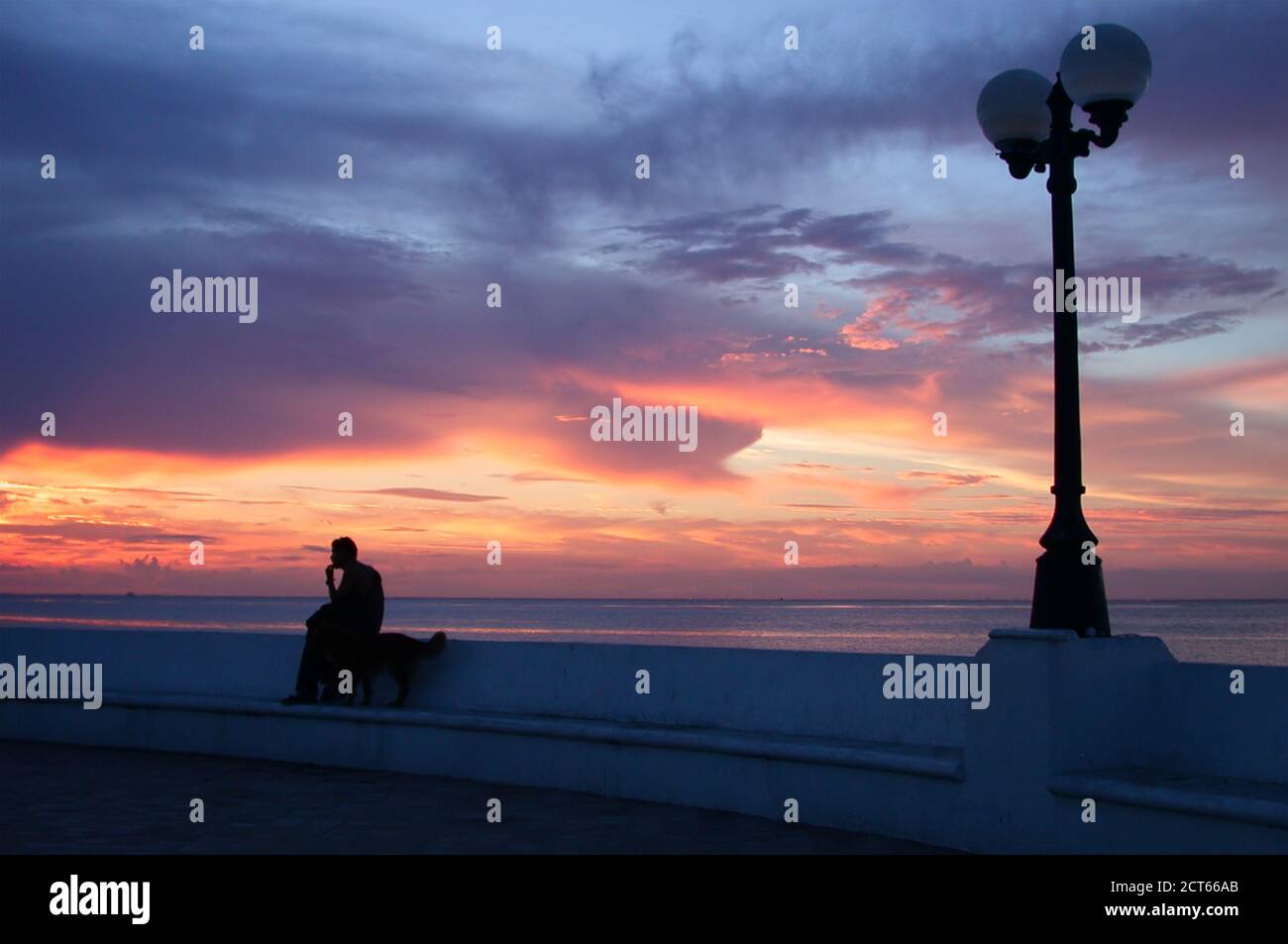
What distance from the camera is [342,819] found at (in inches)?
356

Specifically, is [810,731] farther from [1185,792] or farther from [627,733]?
[1185,792]

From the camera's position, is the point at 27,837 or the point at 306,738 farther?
the point at 306,738

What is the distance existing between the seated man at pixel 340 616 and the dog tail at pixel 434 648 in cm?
49

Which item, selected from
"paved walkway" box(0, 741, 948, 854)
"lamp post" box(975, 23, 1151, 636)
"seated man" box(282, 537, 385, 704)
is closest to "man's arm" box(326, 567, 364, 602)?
"seated man" box(282, 537, 385, 704)

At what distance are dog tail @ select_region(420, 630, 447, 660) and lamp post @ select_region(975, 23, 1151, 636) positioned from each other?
543cm

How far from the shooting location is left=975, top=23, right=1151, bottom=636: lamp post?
26.3 ft

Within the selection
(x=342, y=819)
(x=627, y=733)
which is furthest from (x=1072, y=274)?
(x=342, y=819)

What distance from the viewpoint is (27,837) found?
329 inches

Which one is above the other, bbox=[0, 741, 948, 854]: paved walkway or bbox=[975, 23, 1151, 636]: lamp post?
bbox=[975, 23, 1151, 636]: lamp post

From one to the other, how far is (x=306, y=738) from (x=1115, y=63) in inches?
326

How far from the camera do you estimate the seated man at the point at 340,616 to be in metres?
12.1

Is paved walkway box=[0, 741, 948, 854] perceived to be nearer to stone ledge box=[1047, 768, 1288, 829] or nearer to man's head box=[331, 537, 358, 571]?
stone ledge box=[1047, 768, 1288, 829]
